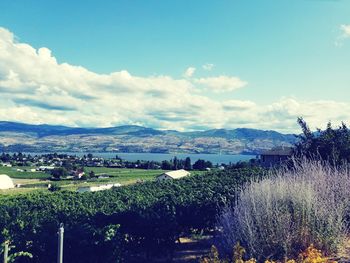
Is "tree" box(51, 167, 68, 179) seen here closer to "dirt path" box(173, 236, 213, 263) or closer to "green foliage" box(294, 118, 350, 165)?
"dirt path" box(173, 236, 213, 263)

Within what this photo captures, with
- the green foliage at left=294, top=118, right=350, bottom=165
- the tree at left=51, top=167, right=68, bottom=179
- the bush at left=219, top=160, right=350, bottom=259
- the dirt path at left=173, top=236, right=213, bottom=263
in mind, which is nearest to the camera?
the bush at left=219, top=160, right=350, bottom=259

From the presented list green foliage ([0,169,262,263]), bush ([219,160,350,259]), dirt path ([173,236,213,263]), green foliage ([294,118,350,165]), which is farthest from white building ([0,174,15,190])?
bush ([219,160,350,259])

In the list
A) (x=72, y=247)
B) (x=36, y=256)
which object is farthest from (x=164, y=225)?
(x=36, y=256)

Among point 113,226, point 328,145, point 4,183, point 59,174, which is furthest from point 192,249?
point 59,174

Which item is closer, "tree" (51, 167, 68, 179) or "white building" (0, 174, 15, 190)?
"white building" (0, 174, 15, 190)

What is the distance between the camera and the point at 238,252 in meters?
8.61

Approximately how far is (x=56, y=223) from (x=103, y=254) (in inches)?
89.9

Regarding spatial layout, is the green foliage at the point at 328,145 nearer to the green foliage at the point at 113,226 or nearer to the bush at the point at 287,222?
the green foliage at the point at 113,226

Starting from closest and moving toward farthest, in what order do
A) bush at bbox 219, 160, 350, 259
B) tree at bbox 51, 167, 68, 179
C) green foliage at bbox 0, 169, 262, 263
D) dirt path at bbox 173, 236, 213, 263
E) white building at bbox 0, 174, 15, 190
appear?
bush at bbox 219, 160, 350, 259
green foliage at bbox 0, 169, 262, 263
dirt path at bbox 173, 236, 213, 263
white building at bbox 0, 174, 15, 190
tree at bbox 51, 167, 68, 179

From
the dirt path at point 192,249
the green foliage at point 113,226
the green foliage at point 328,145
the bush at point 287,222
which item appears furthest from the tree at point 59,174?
the bush at point 287,222

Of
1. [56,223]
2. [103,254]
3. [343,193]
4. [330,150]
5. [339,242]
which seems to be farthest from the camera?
[330,150]

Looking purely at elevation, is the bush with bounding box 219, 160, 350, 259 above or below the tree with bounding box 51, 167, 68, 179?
above

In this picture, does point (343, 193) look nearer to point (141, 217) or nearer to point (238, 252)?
point (238, 252)

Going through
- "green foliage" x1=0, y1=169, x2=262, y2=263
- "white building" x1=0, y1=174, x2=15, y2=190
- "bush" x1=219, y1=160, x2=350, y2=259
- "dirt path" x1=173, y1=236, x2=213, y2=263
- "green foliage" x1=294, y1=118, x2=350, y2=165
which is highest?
"green foliage" x1=294, y1=118, x2=350, y2=165
